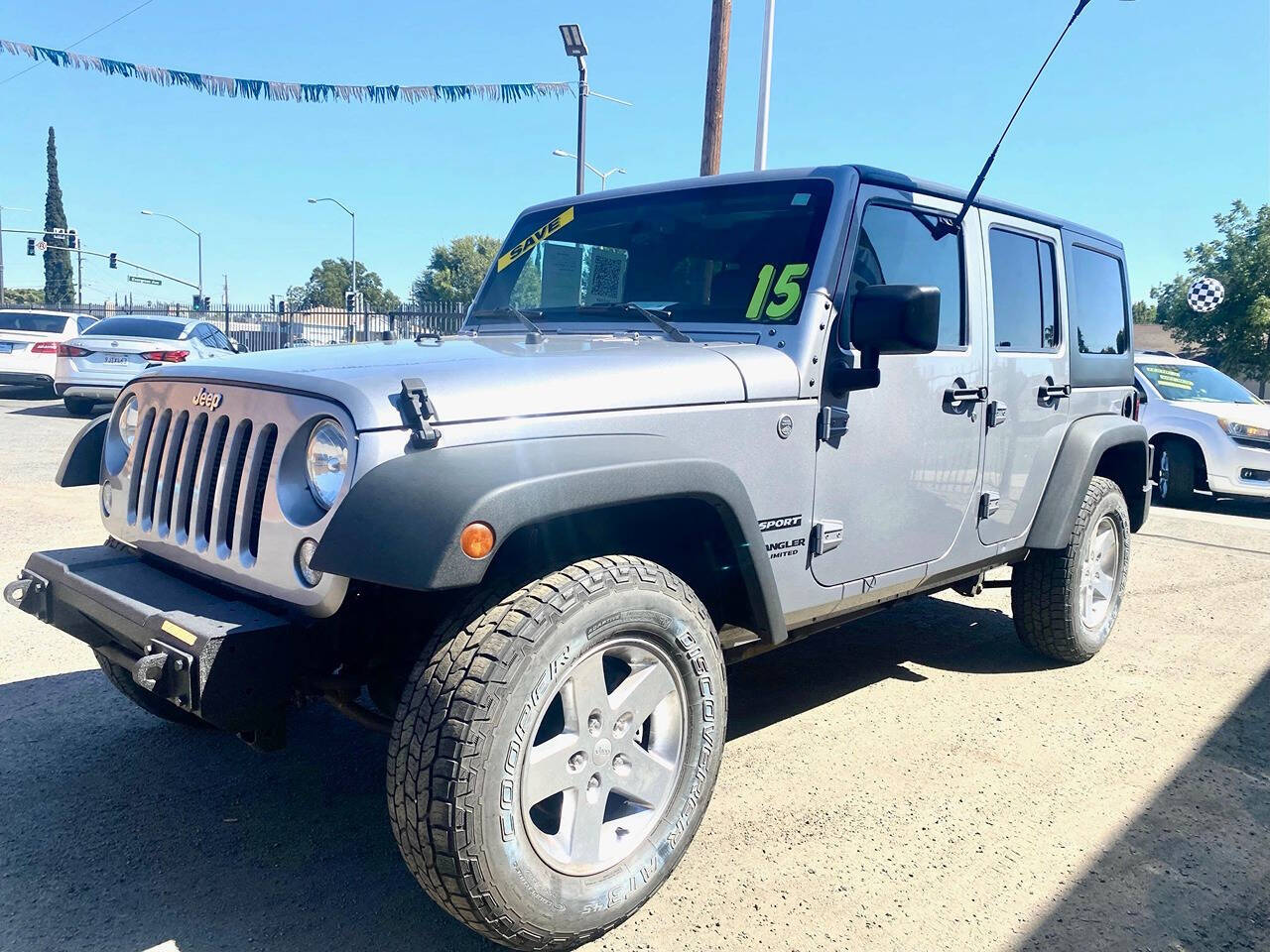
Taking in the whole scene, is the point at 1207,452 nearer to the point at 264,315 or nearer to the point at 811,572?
the point at 811,572

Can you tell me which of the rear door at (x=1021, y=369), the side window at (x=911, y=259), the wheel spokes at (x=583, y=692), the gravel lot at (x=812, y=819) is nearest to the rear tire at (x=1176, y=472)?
the gravel lot at (x=812, y=819)

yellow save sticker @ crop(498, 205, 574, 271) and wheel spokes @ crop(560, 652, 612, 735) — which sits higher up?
yellow save sticker @ crop(498, 205, 574, 271)

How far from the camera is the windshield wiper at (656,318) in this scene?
122 inches

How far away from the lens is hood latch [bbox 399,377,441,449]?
2.16 m

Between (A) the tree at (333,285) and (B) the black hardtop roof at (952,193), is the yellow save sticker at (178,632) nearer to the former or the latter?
(B) the black hardtop roof at (952,193)

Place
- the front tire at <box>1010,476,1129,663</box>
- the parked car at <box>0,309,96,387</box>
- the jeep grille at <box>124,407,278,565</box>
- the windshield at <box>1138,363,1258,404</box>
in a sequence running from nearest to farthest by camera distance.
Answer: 1. the jeep grille at <box>124,407,278,565</box>
2. the front tire at <box>1010,476,1129,663</box>
3. the windshield at <box>1138,363,1258,404</box>
4. the parked car at <box>0,309,96,387</box>

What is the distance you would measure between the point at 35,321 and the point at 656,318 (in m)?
16.6

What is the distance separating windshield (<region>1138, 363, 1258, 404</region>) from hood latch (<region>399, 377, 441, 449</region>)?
1064cm

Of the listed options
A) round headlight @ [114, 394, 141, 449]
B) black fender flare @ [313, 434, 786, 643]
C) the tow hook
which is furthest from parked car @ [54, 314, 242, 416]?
Result: black fender flare @ [313, 434, 786, 643]

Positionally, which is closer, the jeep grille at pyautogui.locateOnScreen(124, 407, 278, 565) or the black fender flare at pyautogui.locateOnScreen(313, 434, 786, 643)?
the black fender flare at pyautogui.locateOnScreen(313, 434, 786, 643)

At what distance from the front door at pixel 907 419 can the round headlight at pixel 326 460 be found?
1.45 metres

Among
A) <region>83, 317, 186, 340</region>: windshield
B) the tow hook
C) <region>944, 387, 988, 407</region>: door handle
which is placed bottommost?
the tow hook

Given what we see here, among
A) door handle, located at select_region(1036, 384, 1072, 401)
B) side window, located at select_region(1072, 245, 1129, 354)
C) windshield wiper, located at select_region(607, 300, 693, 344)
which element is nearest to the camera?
windshield wiper, located at select_region(607, 300, 693, 344)

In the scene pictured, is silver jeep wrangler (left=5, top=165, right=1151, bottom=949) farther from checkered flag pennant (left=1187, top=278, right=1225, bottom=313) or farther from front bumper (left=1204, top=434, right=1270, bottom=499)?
checkered flag pennant (left=1187, top=278, right=1225, bottom=313)
